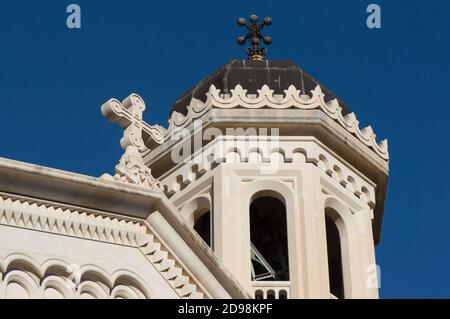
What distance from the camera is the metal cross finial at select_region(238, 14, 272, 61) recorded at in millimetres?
33438

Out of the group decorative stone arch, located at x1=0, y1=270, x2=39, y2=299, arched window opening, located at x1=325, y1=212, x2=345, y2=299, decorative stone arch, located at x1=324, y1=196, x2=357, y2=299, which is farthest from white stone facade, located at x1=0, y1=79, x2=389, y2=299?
arched window opening, located at x1=325, y1=212, x2=345, y2=299

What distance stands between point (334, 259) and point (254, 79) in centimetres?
356

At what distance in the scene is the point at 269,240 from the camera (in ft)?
102

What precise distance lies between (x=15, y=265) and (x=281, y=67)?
34.1ft

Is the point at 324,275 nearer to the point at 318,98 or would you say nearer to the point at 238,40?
the point at 318,98

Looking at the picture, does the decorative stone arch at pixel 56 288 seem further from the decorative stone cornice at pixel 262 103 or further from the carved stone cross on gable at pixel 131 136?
the decorative stone cornice at pixel 262 103

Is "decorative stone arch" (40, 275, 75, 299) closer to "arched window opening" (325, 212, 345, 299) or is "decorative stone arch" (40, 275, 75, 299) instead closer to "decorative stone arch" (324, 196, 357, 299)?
"decorative stone arch" (324, 196, 357, 299)

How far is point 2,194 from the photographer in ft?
73.9

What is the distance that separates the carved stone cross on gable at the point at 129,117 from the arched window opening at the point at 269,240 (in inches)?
214

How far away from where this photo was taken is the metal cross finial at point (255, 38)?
33438mm

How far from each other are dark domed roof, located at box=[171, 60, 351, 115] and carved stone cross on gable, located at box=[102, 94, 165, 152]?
5.28m

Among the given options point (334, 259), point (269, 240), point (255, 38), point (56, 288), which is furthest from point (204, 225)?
point (56, 288)
